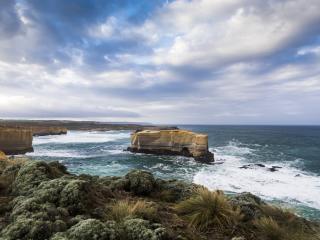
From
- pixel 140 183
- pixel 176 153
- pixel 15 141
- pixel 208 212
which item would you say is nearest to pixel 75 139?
pixel 15 141

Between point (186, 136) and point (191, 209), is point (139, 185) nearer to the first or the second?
point (191, 209)

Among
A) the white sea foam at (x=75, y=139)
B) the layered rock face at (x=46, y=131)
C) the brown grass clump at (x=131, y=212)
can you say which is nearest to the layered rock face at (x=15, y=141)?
the white sea foam at (x=75, y=139)

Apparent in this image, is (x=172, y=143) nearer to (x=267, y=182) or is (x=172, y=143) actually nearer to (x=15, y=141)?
(x=267, y=182)

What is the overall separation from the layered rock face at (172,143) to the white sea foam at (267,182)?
6.50m

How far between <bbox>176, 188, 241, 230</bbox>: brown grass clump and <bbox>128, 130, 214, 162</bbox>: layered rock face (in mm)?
30664

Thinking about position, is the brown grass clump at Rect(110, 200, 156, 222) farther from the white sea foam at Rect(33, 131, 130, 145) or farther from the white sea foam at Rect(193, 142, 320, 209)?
the white sea foam at Rect(33, 131, 130, 145)

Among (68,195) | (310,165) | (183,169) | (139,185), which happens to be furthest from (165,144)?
(68,195)

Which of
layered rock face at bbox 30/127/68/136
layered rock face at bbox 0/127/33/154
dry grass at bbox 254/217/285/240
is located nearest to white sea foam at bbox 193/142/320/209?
dry grass at bbox 254/217/285/240

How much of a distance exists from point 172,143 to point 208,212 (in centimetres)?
3582

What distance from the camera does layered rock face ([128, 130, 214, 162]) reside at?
124 ft

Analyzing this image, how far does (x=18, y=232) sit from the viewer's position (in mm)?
3941

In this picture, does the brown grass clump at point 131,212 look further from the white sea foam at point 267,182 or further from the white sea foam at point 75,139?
the white sea foam at point 75,139

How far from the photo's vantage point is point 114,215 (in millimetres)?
5184

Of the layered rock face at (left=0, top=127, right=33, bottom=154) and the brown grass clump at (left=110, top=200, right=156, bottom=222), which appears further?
the layered rock face at (left=0, top=127, right=33, bottom=154)
